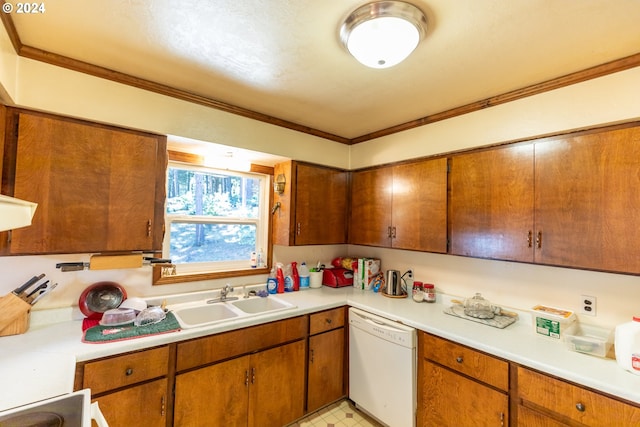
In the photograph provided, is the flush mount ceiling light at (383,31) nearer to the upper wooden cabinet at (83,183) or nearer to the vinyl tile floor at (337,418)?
the upper wooden cabinet at (83,183)

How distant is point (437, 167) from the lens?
216 cm

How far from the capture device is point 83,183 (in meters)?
1.61

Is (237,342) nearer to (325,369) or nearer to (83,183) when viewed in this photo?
(325,369)

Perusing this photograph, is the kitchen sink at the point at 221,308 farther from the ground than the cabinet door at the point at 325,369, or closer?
farther from the ground

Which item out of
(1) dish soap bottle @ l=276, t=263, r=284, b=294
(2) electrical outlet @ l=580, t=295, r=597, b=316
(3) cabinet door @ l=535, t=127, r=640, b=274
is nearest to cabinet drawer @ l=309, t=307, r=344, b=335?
(1) dish soap bottle @ l=276, t=263, r=284, b=294

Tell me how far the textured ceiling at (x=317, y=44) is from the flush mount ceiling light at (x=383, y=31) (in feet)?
0.13

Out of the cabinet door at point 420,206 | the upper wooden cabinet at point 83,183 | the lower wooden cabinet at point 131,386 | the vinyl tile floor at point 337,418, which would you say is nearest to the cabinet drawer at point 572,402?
the cabinet door at point 420,206

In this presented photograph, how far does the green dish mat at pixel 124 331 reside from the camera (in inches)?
57.9

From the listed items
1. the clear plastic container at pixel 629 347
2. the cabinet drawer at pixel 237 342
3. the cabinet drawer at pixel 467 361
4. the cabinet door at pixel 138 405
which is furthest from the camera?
the cabinet drawer at pixel 237 342

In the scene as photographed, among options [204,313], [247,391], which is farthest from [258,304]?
[247,391]

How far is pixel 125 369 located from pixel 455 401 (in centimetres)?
183

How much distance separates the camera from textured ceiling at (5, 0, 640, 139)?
1.19 metres

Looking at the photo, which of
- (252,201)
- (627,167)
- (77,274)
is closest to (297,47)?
(252,201)

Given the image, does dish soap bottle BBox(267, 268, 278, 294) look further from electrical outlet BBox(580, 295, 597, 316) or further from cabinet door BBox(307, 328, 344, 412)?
electrical outlet BBox(580, 295, 597, 316)
